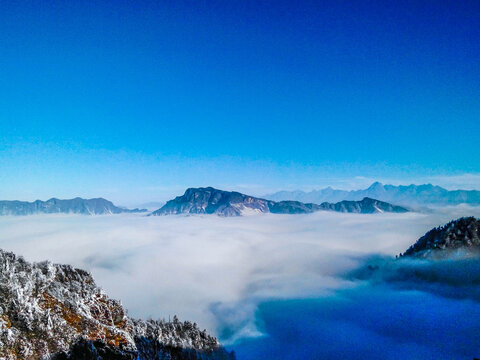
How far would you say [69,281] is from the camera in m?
95.1

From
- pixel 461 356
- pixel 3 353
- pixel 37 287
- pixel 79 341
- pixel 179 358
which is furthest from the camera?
pixel 461 356

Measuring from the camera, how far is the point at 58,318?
7788 centimetres

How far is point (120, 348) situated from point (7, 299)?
32765 millimetres

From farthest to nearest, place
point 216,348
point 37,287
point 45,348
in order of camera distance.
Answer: point 216,348 → point 37,287 → point 45,348

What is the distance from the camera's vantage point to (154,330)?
140 m

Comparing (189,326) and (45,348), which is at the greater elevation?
(45,348)

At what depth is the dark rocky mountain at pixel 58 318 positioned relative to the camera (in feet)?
222

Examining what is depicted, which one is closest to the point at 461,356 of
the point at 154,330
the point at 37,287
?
the point at 154,330

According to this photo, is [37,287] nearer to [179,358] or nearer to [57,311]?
[57,311]

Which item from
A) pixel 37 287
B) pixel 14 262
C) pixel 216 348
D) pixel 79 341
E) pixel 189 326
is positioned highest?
pixel 14 262

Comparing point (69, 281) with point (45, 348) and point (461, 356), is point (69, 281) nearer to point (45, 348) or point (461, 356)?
point (45, 348)

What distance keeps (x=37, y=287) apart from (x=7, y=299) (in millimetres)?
10477

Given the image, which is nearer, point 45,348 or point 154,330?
point 45,348

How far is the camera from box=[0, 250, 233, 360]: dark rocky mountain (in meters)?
67.8
